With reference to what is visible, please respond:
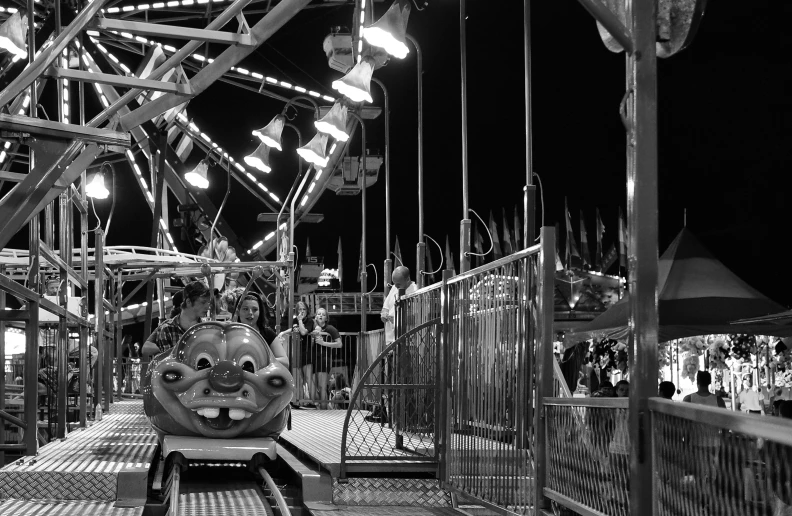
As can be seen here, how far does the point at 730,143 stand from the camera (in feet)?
117

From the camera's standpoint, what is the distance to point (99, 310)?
14.7 metres

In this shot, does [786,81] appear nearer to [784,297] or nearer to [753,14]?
[753,14]

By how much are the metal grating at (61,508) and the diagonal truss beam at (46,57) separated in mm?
3248

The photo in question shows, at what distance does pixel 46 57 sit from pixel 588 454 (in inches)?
243

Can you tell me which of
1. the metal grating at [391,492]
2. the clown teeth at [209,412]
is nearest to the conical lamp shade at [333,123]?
the clown teeth at [209,412]

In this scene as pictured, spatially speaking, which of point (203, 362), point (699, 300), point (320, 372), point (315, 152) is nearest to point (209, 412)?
point (203, 362)

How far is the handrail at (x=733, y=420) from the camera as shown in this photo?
9.61ft

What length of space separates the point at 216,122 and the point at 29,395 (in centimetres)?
1986

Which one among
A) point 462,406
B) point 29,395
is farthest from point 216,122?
point 462,406

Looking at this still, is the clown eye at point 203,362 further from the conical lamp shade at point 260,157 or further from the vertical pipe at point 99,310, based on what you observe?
the conical lamp shade at point 260,157

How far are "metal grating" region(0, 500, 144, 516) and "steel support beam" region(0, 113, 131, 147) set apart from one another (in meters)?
2.85

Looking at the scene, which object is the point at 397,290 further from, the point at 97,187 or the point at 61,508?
the point at 97,187

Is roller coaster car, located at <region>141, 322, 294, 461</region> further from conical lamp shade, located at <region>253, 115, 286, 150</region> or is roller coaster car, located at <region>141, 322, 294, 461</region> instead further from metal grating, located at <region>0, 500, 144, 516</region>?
conical lamp shade, located at <region>253, 115, 286, 150</region>

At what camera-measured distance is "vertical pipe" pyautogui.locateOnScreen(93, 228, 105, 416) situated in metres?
14.7
